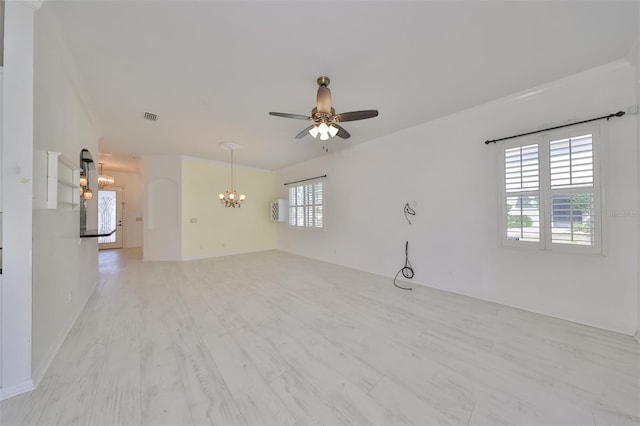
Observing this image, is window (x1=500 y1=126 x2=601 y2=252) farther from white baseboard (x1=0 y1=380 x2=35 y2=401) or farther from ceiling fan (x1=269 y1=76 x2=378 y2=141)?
white baseboard (x1=0 y1=380 x2=35 y2=401)

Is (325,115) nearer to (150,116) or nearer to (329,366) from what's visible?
(329,366)

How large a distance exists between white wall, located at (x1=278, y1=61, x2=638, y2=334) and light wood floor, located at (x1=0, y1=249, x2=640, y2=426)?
0.36 meters

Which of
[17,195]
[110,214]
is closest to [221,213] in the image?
[110,214]

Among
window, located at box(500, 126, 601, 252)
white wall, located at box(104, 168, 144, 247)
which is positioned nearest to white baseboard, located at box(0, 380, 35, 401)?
window, located at box(500, 126, 601, 252)

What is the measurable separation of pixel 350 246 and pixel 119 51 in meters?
4.83

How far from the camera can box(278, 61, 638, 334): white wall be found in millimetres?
2363

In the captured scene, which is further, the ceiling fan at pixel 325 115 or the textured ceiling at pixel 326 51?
the ceiling fan at pixel 325 115

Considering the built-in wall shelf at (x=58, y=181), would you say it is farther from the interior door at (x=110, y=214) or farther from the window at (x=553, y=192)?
the interior door at (x=110, y=214)

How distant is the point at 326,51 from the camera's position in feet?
7.06

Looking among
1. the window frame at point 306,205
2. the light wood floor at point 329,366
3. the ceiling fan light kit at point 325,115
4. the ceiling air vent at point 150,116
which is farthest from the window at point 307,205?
the ceiling air vent at point 150,116

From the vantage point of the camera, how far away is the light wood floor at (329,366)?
1438mm

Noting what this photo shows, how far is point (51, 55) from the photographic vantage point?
6.42 feet

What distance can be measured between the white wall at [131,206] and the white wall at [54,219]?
6.70 metres

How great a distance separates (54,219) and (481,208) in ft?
16.7
